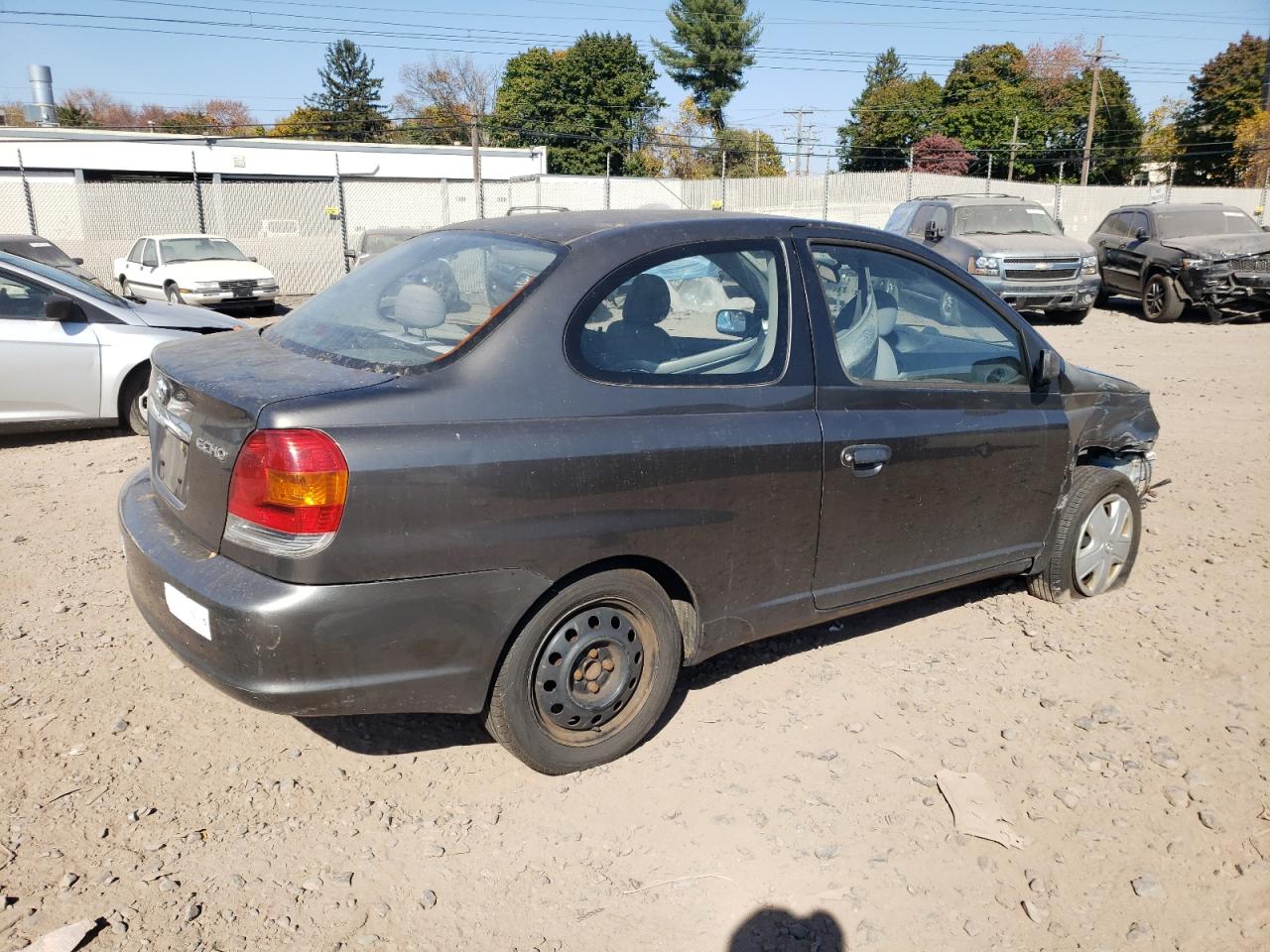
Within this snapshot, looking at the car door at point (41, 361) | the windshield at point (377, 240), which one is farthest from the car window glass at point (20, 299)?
the windshield at point (377, 240)

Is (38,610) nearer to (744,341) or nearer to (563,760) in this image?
(563,760)

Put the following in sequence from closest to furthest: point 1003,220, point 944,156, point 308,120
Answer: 1. point 1003,220
2. point 944,156
3. point 308,120

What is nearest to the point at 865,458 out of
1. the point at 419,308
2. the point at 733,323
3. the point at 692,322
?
the point at 733,323

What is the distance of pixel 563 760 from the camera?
3258mm

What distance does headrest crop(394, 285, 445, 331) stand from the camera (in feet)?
10.7

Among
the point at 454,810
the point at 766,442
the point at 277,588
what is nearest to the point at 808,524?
the point at 766,442

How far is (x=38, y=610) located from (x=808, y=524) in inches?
133

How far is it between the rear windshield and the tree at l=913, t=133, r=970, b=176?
64926mm

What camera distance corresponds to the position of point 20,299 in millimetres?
7156

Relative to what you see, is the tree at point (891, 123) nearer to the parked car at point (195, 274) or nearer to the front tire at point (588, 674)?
the parked car at point (195, 274)

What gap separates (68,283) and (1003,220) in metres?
13.5

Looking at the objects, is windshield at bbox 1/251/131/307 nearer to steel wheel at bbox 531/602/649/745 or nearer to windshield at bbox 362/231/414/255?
steel wheel at bbox 531/602/649/745

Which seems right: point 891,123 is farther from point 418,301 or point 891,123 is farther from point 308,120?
point 418,301

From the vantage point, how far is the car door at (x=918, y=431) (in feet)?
12.0
